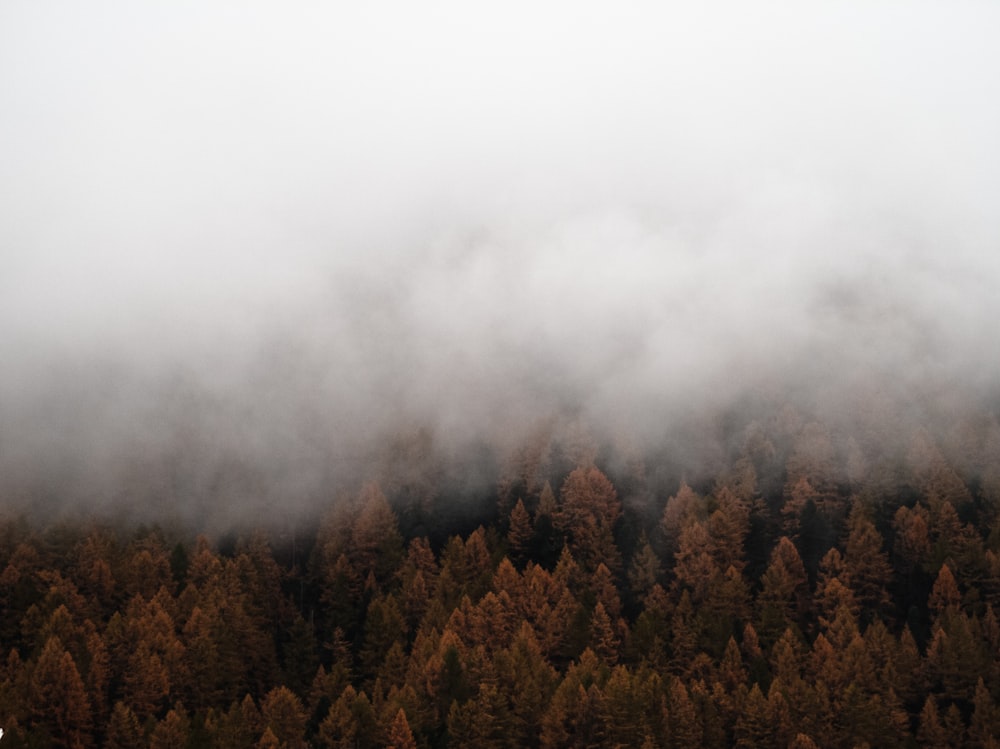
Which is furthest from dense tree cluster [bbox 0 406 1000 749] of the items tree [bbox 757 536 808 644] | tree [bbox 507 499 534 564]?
tree [bbox 507 499 534 564]

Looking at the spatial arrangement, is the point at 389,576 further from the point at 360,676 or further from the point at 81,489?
the point at 81,489

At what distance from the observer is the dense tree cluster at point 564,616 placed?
113 metres

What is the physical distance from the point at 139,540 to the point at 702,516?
304 feet

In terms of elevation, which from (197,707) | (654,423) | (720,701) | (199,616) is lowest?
(720,701)

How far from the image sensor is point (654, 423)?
642ft

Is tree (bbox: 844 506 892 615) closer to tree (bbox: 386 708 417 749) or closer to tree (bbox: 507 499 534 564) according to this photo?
tree (bbox: 507 499 534 564)

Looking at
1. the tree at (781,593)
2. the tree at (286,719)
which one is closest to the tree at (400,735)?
the tree at (286,719)

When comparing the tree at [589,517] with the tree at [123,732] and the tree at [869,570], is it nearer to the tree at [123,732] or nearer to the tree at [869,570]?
the tree at [869,570]

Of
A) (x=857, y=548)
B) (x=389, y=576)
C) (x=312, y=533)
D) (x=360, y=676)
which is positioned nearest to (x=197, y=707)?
(x=360, y=676)

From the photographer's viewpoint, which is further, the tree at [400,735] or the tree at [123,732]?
the tree at [123,732]

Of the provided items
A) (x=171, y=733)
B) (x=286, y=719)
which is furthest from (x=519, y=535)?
(x=171, y=733)

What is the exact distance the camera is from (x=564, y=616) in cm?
13812

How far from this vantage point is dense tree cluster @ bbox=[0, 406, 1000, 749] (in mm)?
112562

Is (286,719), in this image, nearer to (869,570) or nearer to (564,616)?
(564,616)
